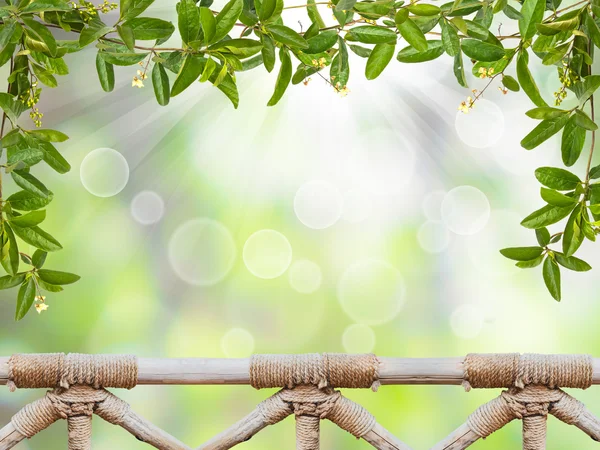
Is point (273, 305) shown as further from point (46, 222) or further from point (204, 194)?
point (46, 222)

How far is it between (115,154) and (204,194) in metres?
0.23

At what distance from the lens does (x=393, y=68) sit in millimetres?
1542

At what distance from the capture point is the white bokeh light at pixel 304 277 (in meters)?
1.52

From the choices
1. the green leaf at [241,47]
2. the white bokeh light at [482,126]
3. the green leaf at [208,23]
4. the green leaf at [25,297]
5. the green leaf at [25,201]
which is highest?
the white bokeh light at [482,126]

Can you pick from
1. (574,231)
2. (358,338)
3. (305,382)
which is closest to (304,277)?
(358,338)

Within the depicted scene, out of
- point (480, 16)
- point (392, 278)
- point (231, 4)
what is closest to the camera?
point (231, 4)

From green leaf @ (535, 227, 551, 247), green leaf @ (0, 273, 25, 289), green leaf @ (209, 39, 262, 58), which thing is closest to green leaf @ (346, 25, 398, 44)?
green leaf @ (209, 39, 262, 58)

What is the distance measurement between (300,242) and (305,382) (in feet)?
2.13

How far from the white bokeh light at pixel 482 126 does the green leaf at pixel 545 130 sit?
81 centimetres

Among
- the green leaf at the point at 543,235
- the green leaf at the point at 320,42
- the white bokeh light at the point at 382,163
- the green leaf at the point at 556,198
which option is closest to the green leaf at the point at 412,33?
the green leaf at the point at 320,42

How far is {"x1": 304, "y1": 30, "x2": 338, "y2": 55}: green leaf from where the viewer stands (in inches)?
28.8

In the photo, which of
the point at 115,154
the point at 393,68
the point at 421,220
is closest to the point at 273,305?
the point at 421,220

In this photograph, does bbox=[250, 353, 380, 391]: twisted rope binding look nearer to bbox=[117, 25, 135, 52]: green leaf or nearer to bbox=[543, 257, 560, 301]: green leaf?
bbox=[543, 257, 560, 301]: green leaf

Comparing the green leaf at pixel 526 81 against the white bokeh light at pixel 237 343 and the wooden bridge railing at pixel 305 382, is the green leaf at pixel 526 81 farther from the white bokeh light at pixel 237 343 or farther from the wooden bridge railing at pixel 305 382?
the white bokeh light at pixel 237 343
